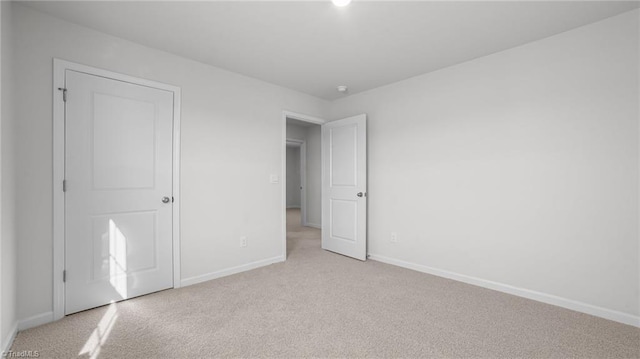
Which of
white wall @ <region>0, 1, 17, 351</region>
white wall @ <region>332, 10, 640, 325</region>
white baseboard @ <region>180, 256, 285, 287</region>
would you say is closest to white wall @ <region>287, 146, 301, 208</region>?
white baseboard @ <region>180, 256, 285, 287</region>

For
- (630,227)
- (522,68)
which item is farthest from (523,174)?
(522,68)

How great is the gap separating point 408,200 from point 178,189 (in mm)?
2738

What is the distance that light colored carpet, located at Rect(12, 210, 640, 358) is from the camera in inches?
71.3

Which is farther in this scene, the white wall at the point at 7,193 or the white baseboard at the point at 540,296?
the white baseboard at the point at 540,296

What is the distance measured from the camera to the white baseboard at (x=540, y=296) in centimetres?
218

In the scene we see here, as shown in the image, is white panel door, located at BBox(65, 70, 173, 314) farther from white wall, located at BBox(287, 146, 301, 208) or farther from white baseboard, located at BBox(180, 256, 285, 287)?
white wall, located at BBox(287, 146, 301, 208)

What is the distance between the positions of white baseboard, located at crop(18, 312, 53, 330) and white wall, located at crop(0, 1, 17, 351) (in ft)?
0.22

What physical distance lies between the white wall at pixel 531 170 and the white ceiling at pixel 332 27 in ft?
0.97

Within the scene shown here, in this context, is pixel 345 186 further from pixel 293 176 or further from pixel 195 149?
pixel 293 176

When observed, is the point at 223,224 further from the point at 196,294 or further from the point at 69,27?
the point at 69,27

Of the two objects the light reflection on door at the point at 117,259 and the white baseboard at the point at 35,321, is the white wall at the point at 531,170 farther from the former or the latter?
the white baseboard at the point at 35,321

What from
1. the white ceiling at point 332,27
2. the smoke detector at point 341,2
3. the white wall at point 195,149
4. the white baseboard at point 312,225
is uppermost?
the white ceiling at point 332,27

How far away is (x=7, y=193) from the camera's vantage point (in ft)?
6.07

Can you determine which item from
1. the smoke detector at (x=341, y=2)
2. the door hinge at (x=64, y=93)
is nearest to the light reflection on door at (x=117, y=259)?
the door hinge at (x=64, y=93)
